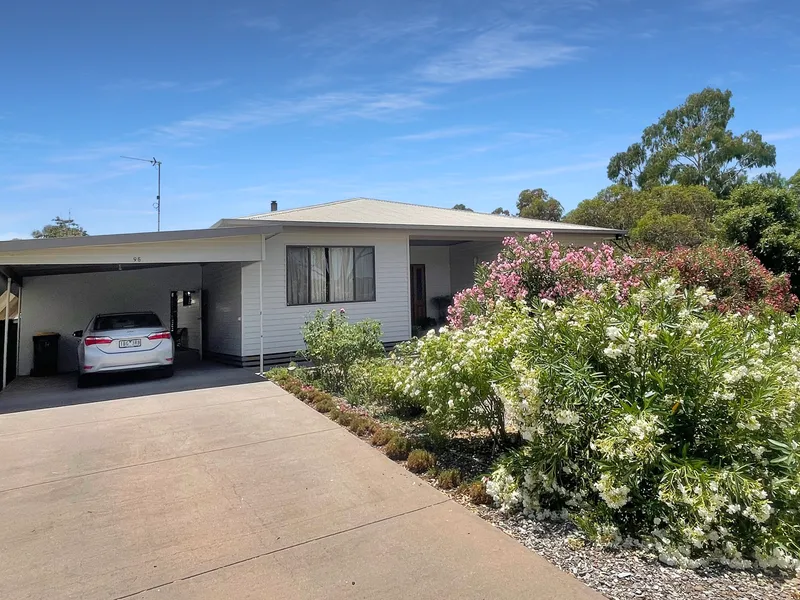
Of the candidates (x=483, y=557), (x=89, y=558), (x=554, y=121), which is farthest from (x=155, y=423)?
(x=554, y=121)

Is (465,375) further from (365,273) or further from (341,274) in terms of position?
(365,273)

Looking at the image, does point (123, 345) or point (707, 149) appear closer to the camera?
point (123, 345)

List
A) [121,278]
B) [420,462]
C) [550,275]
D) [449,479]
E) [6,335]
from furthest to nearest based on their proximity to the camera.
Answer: [121,278] < [6,335] < [550,275] < [420,462] < [449,479]

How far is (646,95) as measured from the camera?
504 inches

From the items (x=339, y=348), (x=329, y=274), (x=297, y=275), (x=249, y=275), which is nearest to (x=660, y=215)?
(x=329, y=274)

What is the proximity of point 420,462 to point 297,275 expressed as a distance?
7.09 m

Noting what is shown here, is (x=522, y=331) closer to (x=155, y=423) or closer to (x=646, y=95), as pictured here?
(x=155, y=423)

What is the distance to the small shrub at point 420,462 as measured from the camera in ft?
15.0

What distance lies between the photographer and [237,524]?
3613 mm

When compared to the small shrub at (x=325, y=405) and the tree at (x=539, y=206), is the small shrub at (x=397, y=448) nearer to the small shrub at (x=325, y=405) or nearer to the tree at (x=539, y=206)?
the small shrub at (x=325, y=405)

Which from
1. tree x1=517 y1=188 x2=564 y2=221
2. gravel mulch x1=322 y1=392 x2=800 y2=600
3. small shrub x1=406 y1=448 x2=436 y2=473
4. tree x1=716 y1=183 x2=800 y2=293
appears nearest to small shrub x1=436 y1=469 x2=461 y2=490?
small shrub x1=406 y1=448 x2=436 y2=473

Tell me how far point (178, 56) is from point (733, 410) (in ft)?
36.6

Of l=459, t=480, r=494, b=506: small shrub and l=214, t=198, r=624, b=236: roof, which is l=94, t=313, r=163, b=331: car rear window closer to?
l=214, t=198, r=624, b=236: roof

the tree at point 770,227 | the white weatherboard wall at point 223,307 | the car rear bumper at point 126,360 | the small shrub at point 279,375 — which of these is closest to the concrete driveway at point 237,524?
the small shrub at point 279,375
